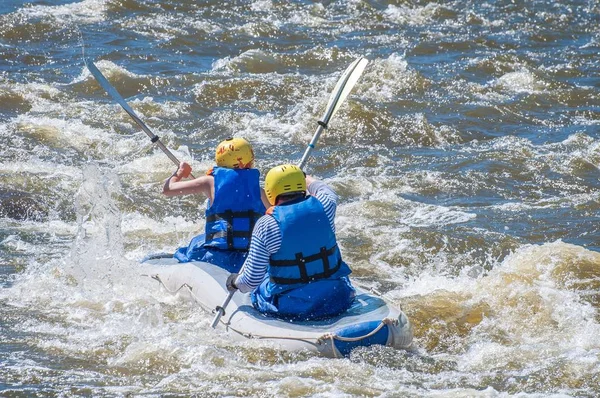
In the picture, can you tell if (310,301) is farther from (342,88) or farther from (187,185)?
(342,88)

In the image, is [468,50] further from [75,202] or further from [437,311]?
[437,311]

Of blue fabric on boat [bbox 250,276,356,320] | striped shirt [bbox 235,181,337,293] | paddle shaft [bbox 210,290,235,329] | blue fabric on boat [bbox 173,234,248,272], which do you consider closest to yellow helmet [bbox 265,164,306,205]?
striped shirt [bbox 235,181,337,293]

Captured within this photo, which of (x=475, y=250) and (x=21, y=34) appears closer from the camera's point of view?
(x=475, y=250)

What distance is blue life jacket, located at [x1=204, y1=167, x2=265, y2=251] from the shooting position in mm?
7453

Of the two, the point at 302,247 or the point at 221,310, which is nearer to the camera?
the point at 302,247

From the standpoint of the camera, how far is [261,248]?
659 centimetres

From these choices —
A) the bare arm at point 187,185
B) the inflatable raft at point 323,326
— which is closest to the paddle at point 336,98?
A: the bare arm at point 187,185

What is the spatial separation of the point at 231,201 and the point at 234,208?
0.21 feet

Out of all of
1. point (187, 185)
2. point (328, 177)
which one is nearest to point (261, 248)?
point (187, 185)

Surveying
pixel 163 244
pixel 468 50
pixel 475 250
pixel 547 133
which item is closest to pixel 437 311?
pixel 475 250

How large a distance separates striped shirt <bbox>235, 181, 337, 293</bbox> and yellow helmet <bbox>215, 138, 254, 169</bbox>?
85 centimetres

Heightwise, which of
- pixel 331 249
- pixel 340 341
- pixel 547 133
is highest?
pixel 331 249

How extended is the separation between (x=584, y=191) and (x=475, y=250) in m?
2.29

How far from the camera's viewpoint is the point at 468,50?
1706 cm
